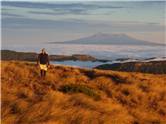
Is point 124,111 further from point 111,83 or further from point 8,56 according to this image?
point 8,56

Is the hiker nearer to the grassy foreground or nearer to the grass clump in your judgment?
the grassy foreground

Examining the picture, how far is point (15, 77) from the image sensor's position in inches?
Answer: 952

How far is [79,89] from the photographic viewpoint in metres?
21.6

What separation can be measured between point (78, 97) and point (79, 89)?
2.26 metres

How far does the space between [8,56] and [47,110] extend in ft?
177

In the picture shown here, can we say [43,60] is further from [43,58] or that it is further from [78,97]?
[78,97]

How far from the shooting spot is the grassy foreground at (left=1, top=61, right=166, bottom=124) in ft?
55.9

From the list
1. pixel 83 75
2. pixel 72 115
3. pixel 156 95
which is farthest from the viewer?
pixel 83 75

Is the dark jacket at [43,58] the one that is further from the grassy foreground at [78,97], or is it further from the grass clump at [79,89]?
the grass clump at [79,89]

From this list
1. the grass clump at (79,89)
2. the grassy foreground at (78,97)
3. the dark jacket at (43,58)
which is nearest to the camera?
the grassy foreground at (78,97)

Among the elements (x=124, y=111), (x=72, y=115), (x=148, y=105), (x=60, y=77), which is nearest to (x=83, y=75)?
(x=60, y=77)

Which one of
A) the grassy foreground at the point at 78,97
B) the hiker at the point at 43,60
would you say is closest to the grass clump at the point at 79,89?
the grassy foreground at the point at 78,97

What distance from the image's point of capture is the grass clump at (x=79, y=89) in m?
→ 21.1

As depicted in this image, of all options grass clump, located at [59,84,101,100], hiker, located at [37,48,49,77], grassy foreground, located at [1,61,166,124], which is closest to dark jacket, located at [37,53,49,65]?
hiker, located at [37,48,49,77]
